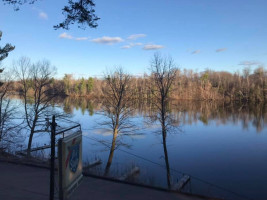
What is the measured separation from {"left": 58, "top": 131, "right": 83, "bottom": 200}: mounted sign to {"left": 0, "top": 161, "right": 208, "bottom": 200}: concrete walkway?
5.90ft

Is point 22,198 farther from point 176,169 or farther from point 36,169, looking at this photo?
point 176,169

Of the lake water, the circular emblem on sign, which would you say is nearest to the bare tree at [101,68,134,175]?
the lake water

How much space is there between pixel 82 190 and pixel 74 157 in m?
2.39

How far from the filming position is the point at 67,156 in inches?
153

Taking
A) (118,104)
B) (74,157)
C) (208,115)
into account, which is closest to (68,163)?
(74,157)

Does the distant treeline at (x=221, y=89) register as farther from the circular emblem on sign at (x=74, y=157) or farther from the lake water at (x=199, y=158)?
the circular emblem on sign at (x=74, y=157)

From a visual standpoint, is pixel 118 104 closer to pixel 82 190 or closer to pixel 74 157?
pixel 82 190

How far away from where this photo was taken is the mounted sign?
12.4 feet

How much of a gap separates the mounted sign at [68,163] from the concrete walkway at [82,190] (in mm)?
1799

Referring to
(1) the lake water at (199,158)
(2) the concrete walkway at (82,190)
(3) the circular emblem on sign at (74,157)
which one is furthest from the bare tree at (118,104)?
(3) the circular emblem on sign at (74,157)

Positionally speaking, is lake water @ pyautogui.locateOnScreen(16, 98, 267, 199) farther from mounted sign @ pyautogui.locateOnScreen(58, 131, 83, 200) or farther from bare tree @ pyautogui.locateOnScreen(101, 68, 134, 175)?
mounted sign @ pyautogui.locateOnScreen(58, 131, 83, 200)

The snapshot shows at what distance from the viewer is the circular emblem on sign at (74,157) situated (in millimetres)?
4105

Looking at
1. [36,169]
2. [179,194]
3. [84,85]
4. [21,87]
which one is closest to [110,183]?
[179,194]

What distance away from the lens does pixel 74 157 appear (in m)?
4.25
